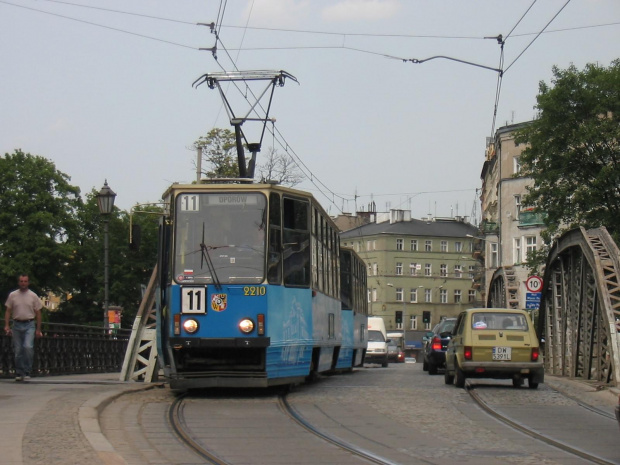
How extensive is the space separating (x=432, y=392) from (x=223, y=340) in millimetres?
4490

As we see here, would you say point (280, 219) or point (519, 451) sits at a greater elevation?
point (280, 219)

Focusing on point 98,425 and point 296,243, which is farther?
point 296,243

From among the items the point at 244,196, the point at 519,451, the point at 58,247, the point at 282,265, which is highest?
the point at 58,247

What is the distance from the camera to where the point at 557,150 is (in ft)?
140

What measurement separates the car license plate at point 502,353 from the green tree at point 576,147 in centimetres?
2316

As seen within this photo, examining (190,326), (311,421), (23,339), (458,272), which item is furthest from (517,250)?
(311,421)

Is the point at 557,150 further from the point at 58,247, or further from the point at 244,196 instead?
the point at 58,247

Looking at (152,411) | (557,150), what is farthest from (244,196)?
(557,150)

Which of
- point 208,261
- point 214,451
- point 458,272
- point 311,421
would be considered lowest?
point 214,451

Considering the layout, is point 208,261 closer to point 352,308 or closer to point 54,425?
point 54,425

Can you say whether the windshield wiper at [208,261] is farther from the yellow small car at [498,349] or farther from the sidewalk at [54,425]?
the yellow small car at [498,349]

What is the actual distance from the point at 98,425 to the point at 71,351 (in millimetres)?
13345

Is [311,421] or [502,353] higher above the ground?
[502,353]

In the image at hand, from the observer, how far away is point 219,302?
15.7 m
